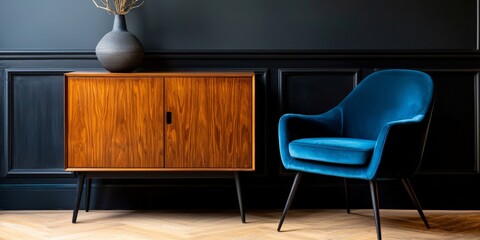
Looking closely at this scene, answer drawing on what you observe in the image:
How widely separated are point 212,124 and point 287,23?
0.68m

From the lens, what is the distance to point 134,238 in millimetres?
2643

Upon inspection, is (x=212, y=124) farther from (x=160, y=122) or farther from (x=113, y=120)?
(x=113, y=120)

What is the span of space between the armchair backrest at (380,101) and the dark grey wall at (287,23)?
31 centimetres

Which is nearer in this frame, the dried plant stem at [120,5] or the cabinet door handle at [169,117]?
the cabinet door handle at [169,117]

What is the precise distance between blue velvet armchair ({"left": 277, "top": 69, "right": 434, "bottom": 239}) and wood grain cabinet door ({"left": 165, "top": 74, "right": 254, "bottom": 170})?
0.62ft

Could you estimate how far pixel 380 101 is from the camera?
297 centimetres

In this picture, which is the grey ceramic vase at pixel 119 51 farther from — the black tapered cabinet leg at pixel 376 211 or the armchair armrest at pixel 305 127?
the black tapered cabinet leg at pixel 376 211

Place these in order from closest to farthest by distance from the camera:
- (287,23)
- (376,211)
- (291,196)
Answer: (376,211) → (291,196) → (287,23)

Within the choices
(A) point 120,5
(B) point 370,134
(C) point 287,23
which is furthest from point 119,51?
(B) point 370,134

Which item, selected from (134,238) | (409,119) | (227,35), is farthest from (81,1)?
(409,119)

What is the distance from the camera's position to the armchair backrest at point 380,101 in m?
2.83

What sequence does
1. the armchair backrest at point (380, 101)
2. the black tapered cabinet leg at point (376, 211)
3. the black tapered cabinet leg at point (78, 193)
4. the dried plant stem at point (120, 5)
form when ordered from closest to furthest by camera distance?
the black tapered cabinet leg at point (376, 211) → the armchair backrest at point (380, 101) → the black tapered cabinet leg at point (78, 193) → the dried plant stem at point (120, 5)

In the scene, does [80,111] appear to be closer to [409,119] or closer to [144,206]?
[144,206]

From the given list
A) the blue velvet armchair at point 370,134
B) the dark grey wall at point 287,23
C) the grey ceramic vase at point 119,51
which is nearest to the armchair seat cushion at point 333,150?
the blue velvet armchair at point 370,134
